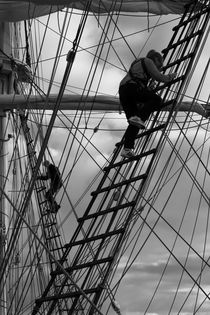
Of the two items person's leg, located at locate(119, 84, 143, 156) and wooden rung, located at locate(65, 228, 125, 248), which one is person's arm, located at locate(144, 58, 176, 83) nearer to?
person's leg, located at locate(119, 84, 143, 156)

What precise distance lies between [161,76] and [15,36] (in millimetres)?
12027

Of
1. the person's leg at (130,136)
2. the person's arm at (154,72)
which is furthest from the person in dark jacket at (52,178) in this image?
the person's arm at (154,72)

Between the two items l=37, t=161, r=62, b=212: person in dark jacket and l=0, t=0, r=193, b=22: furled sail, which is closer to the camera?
l=0, t=0, r=193, b=22: furled sail

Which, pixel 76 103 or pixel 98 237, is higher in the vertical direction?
pixel 76 103

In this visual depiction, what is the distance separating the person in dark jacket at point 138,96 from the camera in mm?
8289

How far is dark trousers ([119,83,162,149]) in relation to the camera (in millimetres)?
8305

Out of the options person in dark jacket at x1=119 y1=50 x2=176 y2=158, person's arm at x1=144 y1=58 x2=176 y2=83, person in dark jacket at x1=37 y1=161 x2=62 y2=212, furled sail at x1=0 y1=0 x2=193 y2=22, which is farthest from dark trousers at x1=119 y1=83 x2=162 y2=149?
person in dark jacket at x1=37 y1=161 x2=62 y2=212

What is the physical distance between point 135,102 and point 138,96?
0.10 metres

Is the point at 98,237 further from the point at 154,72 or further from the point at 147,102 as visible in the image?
the point at 154,72

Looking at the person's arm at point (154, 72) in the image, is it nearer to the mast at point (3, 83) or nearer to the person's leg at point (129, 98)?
the person's leg at point (129, 98)

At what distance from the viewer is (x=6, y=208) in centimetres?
1781

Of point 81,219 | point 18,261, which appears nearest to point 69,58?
point 81,219

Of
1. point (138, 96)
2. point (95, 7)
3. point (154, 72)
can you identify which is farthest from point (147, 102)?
point (95, 7)

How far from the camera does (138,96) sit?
8297 millimetres
